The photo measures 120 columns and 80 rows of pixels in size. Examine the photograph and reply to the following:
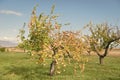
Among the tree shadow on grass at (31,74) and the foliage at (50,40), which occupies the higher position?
the foliage at (50,40)

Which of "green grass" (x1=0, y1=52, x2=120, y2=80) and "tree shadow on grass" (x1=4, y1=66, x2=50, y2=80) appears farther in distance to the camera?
"green grass" (x1=0, y1=52, x2=120, y2=80)

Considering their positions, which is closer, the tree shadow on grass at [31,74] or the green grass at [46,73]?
the tree shadow on grass at [31,74]

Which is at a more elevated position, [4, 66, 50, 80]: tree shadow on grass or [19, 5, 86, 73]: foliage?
[19, 5, 86, 73]: foliage

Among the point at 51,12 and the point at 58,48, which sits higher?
the point at 51,12

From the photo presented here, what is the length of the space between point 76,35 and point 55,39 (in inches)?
99.6

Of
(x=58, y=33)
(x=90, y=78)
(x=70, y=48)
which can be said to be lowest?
(x=90, y=78)

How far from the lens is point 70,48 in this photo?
1011 inches

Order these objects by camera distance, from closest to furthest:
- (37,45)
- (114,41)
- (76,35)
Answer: (37,45) < (76,35) < (114,41)

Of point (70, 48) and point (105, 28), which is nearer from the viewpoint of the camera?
point (70, 48)

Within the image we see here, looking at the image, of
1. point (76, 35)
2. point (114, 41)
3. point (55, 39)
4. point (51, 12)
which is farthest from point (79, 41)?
point (114, 41)

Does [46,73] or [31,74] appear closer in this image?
[31,74]

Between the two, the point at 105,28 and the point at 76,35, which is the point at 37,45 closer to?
the point at 76,35

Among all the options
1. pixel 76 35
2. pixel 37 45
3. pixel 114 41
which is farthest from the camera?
pixel 114 41

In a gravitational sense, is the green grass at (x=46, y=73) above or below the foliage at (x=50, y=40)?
below
